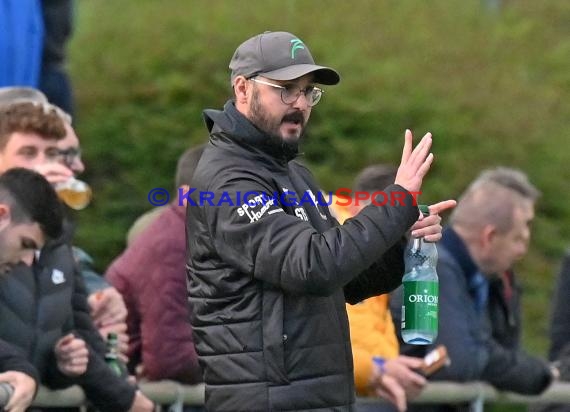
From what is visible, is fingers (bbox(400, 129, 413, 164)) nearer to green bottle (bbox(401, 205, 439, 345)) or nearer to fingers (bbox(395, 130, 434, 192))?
fingers (bbox(395, 130, 434, 192))

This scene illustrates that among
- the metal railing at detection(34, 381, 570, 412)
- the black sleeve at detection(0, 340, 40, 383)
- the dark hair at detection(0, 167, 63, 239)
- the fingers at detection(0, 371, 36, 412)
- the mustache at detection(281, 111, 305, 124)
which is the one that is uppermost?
the mustache at detection(281, 111, 305, 124)

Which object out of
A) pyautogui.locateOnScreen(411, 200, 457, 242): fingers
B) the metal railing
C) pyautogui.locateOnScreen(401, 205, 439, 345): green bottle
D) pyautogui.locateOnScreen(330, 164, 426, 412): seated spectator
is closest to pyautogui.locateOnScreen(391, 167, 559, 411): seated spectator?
the metal railing

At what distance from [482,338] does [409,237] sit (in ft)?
5.99

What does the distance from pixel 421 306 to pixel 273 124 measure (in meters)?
0.81

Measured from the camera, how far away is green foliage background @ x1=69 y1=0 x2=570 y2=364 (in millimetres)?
8812

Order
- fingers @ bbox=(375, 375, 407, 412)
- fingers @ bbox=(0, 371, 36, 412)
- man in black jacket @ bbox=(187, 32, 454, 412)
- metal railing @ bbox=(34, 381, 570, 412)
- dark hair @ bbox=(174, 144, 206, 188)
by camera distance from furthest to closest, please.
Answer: dark hair @ bbox=(174, 144, 206, 188) < fingers @ bbox=(375, 375, 407, 412) < metal railing @ bbox=(34, 381, 570, 412) < fingers @ bbox=(0, 371, 36, 412) < man in black jacket @ bbox=(187, 32, 454, 412)

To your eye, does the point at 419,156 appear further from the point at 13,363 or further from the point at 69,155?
the point at 69,155

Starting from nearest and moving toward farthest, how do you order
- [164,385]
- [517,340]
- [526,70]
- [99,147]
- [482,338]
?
1. [164,385]
2. [482,338]
3. [517,340]
4. [99,147]
5. [526,70]

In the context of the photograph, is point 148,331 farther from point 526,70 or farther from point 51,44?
point 526,70

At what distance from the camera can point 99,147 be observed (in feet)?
28.9

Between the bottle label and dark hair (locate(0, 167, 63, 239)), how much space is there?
1.37 m

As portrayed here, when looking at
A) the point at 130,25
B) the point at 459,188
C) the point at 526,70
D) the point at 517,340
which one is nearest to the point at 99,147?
the point at 130,25

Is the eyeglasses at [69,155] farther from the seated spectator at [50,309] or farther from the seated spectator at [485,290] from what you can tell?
the seated spectator at [485,290]

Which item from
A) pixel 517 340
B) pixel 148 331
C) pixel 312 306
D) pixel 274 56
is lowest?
pixel 517 340
